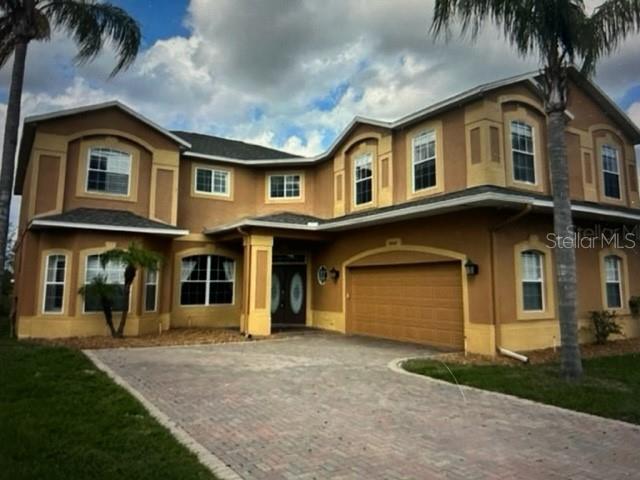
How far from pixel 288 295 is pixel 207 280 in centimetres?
309

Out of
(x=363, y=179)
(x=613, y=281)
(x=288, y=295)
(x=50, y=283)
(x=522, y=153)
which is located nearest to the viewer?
(x=522, y=153)

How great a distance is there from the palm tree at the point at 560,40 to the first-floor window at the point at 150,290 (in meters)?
10.9

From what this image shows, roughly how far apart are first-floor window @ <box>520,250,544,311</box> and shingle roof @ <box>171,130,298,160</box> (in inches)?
439

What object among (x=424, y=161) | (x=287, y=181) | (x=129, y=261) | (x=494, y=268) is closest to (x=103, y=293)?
(x=129, y=261)

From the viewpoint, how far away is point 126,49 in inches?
485

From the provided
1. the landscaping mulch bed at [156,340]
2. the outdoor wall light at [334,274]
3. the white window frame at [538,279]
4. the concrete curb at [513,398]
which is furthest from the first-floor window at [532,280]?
the landscaping mulch bed at [156,340]

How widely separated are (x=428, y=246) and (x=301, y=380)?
232 inches

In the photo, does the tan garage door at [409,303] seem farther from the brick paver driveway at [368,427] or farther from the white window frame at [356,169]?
the brick paver driveway at [368,427]

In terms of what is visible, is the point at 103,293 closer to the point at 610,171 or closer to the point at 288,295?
the point at 288,295

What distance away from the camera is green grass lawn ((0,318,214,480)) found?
4.09m

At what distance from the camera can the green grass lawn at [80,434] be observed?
409 centimetres

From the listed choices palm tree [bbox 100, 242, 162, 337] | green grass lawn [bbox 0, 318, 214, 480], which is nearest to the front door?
palm tree [bbox 100, 242, 162, 337]

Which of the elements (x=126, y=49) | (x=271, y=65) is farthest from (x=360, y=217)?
(x=126, y=49)

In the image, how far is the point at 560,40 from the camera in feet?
27.3
